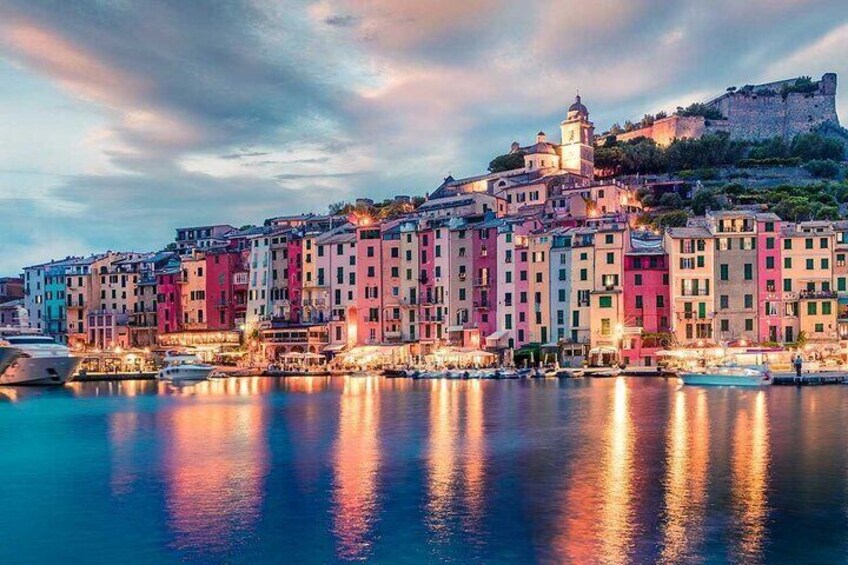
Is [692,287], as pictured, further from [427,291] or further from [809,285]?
[427,291]

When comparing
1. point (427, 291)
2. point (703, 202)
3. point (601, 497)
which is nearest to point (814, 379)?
point (427, 291)

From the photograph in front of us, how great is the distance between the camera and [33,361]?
80188 mm

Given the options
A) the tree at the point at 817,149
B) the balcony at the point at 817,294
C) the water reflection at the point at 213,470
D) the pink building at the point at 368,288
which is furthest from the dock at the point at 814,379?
the tree at the point at 817,149

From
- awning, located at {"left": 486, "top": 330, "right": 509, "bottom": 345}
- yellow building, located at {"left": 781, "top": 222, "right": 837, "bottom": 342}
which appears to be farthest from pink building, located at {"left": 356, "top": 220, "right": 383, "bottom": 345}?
yellow building, located at {"left": 781, "top": 222, "right": 837, "bottom": 342}

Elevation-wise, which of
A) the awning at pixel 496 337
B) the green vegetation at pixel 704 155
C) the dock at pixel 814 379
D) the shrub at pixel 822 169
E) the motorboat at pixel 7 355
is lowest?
the dock at pixel 814 379

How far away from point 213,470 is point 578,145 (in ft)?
318

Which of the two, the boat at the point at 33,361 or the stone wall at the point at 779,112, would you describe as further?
the stone wall at the point at 779,112

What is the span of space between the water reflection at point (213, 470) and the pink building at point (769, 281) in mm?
37943

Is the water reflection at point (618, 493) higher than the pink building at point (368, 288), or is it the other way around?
the pink building at point (368, 288)

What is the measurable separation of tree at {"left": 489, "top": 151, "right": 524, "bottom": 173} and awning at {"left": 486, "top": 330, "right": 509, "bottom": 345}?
52.8m

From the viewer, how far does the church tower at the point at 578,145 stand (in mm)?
124438

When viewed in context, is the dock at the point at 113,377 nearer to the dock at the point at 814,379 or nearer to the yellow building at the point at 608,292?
the yellow building at the point at 608,292

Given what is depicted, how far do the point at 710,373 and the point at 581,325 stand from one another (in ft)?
43.7

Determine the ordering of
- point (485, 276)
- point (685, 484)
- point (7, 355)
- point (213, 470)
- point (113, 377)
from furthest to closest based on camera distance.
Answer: point (113, 377)
point (485, 276)
point (7, 355)
point (213, 470)
point (685, 484)
